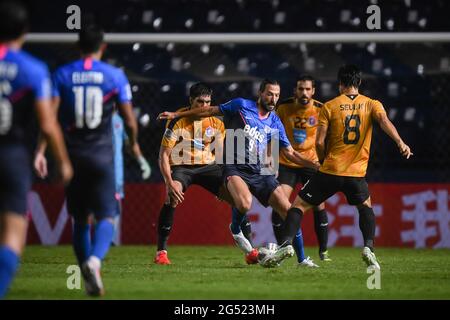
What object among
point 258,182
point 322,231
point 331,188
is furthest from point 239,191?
point 322,231

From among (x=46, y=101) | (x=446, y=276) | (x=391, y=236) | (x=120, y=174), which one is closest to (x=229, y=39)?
(x=120, y=174)

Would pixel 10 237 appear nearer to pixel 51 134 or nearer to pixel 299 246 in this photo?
pixel 51 134

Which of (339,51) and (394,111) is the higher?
(339,51)

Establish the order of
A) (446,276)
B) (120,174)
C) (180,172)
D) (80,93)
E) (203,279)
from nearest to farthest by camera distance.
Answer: (80,93) < (203,279) < (446,276) < (180,172) < (120,174)

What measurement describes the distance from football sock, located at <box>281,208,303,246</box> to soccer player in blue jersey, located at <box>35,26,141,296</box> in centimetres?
244

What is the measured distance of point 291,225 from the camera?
9.07 m

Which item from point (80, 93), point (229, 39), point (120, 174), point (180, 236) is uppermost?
point (229, 39)

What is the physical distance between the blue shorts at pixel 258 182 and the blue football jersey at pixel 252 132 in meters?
0.06

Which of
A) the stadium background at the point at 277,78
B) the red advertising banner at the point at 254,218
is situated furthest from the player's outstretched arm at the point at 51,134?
the stadium background at the point at 277,78

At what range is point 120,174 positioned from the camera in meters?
12.6

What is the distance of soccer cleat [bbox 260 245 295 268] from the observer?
28.4ft

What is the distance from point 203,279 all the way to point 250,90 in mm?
7559

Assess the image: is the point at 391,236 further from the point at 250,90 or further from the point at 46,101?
the point at 46,101


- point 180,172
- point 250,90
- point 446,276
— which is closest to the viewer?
point 446,276
